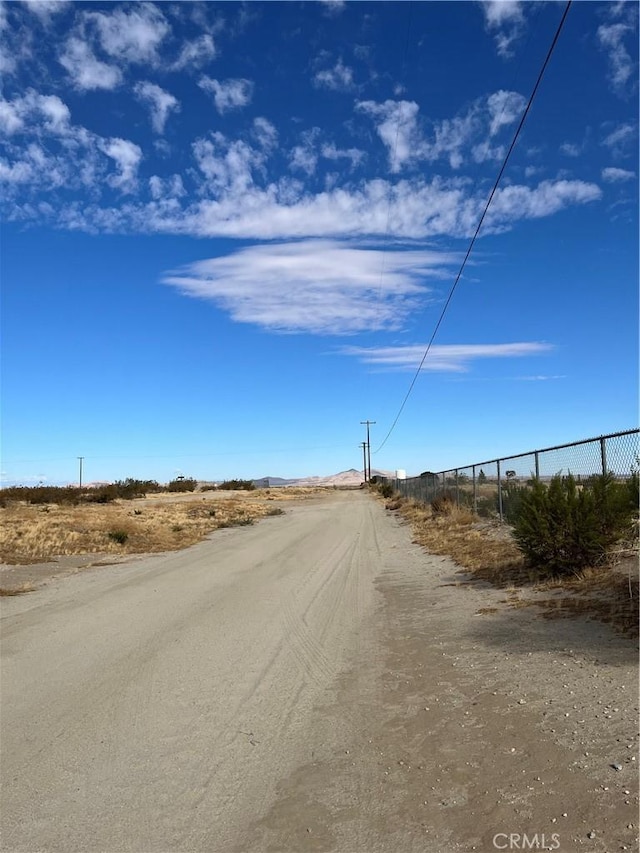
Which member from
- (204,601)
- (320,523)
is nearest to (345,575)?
(204,601)

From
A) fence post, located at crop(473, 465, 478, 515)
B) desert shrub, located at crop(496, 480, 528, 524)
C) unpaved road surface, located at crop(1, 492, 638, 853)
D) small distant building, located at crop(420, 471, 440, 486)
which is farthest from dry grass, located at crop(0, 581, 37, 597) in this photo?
small distant building, located at crop(420, 471, 440, 486)

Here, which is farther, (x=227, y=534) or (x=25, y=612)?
(x=227, y=534)

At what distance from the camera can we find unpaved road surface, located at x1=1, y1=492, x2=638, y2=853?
3.83 m

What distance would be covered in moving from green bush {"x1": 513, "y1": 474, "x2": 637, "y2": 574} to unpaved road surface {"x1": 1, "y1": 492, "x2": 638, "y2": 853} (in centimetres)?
114

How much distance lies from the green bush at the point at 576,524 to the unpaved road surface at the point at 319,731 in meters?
1.14

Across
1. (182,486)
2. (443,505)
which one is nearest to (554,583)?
(443,505)

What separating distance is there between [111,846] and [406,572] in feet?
33.9

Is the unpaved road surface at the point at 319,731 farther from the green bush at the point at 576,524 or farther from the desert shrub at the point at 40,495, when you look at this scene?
the desert shrub at the point at 40,495

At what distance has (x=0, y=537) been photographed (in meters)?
19.5

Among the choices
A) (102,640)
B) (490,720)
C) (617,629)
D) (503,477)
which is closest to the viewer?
(490,720)

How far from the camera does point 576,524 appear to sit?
9.98 metres

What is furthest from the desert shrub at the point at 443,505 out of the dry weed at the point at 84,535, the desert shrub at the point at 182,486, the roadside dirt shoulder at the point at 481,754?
the desert shrub at the point at 182,486

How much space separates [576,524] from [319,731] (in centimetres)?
601

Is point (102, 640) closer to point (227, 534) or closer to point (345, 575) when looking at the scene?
point (345, 575)
